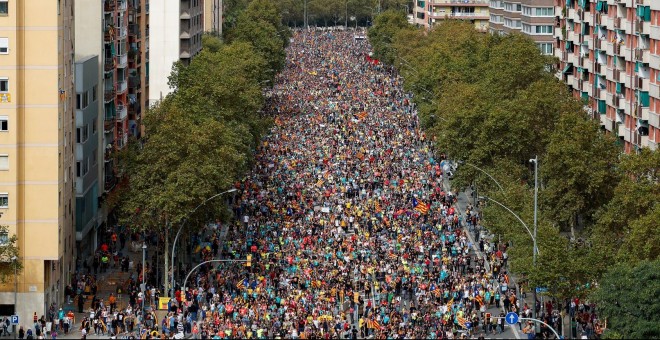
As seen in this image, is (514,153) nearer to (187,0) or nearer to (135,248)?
(135,248)

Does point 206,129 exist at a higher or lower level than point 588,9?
lower

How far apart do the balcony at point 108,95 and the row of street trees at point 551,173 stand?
87.2ft

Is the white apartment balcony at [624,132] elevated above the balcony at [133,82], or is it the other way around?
the balcony at [133,82]

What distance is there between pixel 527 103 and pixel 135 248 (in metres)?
32.7

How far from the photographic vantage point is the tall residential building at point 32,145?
9125cm

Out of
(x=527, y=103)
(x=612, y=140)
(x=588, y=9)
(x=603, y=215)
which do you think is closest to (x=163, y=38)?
(x=588, y=9)

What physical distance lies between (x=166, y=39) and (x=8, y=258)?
8764 cm

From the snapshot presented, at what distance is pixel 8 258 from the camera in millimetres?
88875

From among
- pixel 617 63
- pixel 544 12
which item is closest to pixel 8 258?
pixel 617 63

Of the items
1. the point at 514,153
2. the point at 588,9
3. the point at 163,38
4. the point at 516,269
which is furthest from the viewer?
the point at 163,38

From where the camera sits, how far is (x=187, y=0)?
591 feet

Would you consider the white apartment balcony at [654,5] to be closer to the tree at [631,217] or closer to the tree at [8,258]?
the tree at [631,217]

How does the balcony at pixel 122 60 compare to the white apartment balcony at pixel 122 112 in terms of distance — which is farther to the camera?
the white apartment balcony at pixel 122 112

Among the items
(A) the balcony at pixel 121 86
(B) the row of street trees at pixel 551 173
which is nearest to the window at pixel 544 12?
(B) the row of street trees at pixel 551 173
